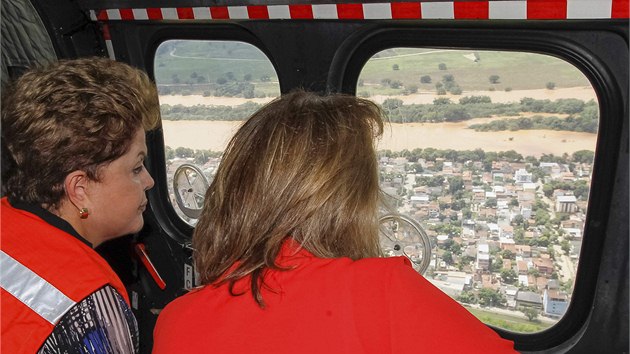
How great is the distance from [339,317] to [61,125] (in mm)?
1099

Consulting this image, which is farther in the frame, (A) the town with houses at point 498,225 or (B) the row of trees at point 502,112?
(A) the town with houses at point 498,225

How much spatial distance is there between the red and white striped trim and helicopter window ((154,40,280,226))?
0.24 meters

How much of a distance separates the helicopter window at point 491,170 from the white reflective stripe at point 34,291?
1294mm

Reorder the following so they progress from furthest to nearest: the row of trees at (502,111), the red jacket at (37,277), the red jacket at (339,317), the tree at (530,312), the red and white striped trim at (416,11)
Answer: the tree at (530,312)
the row of trees at (502,111)
the red and white striped trim at (416,11)
the red jacket at (37,277)
the red jacket at (339,317)

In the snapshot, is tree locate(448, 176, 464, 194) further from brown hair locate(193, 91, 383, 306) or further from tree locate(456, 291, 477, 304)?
brown hair locate(193, 91, 383, 306)

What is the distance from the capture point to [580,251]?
2.40 m

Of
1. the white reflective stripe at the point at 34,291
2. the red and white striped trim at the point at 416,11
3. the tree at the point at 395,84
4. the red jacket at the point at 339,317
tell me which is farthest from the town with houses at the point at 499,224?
the white reflective stripe at the point at 34,291

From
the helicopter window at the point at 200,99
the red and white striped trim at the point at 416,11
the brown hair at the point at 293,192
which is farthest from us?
the helicopter window at the point at 200,99

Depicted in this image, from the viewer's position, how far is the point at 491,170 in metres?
2.55

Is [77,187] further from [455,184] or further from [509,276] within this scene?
[509,276]

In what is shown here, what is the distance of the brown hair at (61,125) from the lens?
1924 millimetres

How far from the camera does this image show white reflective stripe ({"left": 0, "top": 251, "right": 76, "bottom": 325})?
5.45 feet

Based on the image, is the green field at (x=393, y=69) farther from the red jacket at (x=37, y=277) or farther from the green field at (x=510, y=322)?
the red jacket at (x=37, y=277)

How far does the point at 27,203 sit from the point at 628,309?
6.37 feet
